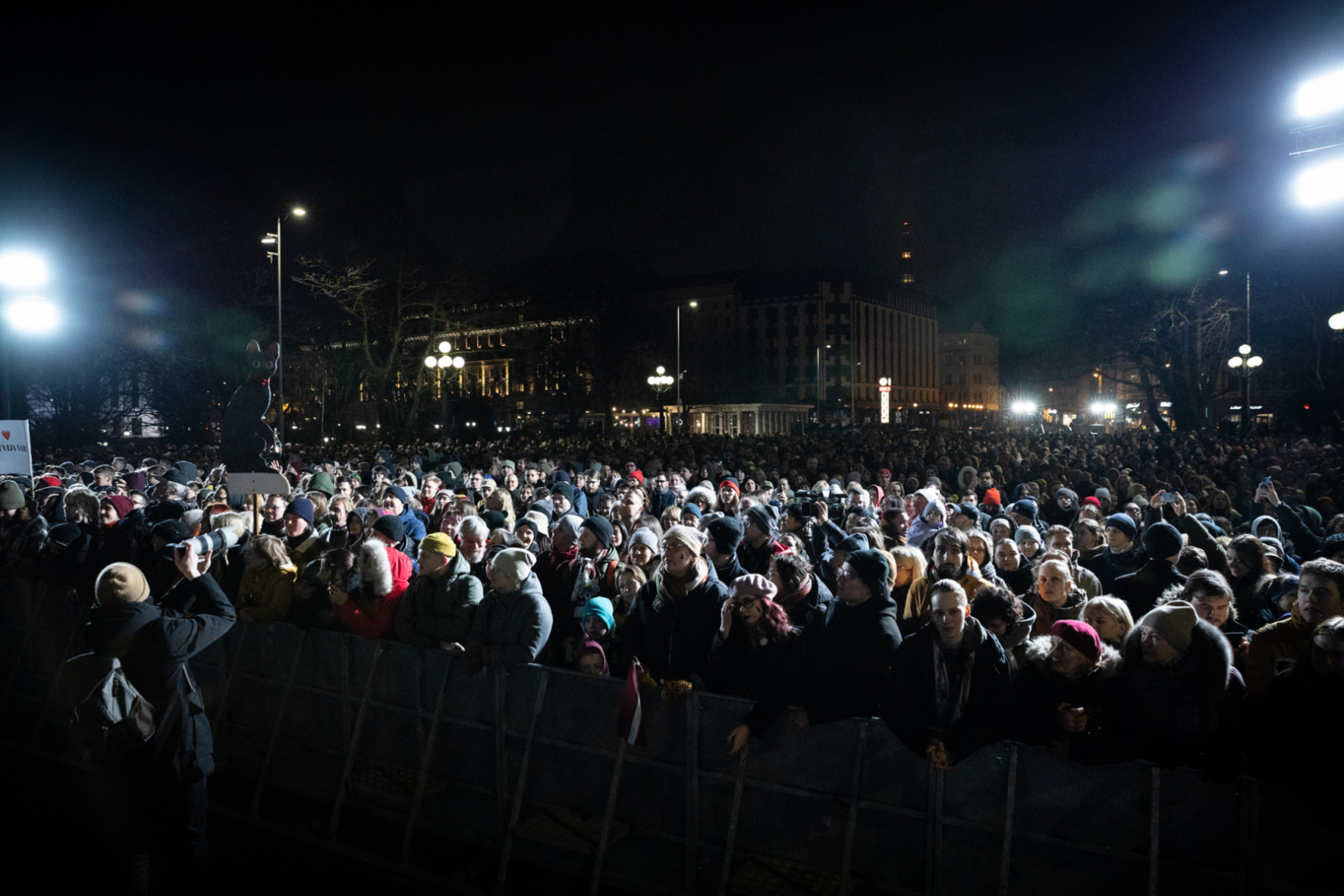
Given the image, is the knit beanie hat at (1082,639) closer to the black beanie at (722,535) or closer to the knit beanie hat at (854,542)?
the knit beanie hat at (854,542)

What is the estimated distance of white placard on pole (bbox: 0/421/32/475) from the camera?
11.1 meters

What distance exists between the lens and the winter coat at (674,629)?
194 inches

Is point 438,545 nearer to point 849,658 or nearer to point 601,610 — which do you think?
point 601,610

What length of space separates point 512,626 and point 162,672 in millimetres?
1834

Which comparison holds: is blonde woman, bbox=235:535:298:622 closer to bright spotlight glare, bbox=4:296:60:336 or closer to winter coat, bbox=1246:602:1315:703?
winter coat, bbox=1246:602:1315:703

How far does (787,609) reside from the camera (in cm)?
514

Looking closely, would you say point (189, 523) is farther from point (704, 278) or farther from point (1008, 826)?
point (704, 278)

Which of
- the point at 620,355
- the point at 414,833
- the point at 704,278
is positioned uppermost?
the point at 704,278

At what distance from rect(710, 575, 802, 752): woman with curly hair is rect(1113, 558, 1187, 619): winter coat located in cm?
350

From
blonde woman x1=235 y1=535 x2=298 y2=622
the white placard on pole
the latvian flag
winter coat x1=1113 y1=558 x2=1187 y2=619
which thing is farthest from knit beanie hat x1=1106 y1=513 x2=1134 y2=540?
the white placard on pole

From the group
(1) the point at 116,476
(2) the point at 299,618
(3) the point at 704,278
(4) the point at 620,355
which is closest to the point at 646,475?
(1) the point at 116,476

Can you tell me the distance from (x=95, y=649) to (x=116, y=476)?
1222 cm

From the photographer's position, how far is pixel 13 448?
11.2 meters

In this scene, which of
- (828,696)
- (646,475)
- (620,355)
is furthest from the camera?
(620,355)
